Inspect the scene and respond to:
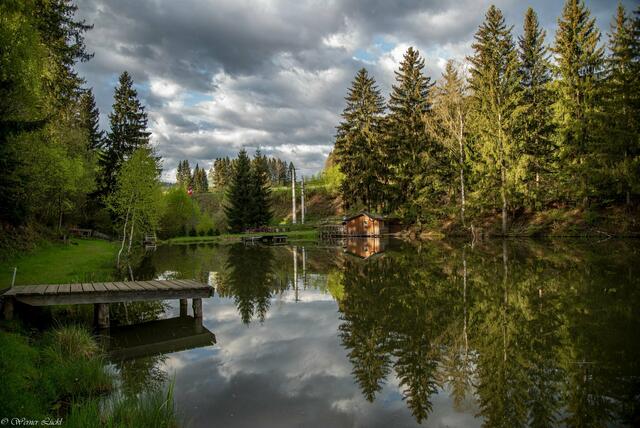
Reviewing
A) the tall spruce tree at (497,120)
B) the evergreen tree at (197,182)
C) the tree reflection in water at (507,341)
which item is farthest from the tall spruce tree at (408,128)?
the evergreen tree at (197,182)

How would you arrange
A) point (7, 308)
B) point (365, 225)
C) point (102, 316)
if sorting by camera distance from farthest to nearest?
point (365, 225)
point (102, 316)
point (7, 308)

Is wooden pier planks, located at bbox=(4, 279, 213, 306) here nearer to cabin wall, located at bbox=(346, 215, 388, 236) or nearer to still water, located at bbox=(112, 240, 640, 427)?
still water, located at bbox=(112, 240, 640, 427)

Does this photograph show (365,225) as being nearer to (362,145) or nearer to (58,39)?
(362,145)

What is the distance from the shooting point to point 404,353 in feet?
30.1

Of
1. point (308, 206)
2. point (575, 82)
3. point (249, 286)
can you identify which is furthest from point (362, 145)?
point (249, 286)

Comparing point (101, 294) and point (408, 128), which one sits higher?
point (408, 128)

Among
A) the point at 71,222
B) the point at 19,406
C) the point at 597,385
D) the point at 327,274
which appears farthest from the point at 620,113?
the point at 71,222

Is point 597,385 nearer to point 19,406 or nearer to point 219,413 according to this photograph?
point 219,413

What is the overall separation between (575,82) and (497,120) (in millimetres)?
7870

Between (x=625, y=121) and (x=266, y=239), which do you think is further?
(x=266, y=239)

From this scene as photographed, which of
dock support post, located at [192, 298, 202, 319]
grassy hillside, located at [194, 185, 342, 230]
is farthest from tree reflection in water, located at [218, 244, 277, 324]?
grassy hillside, located at [194, 185, 342, 230]

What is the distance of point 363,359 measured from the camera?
905 cm

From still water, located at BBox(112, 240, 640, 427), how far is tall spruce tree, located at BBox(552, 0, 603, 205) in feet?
93.1

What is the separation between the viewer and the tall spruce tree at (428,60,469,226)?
47.3 meters
